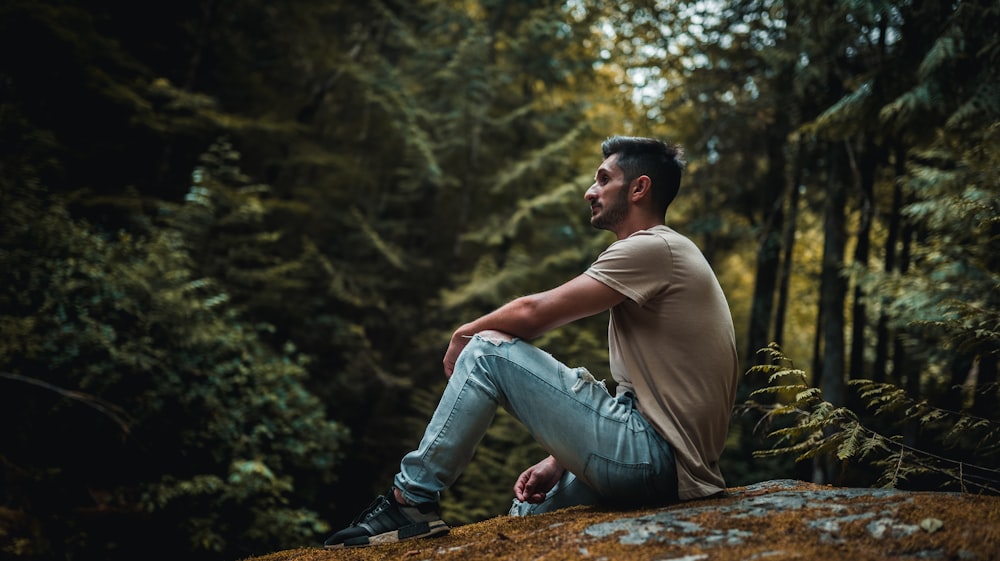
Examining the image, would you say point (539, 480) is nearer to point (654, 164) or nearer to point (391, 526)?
point (391, 526)

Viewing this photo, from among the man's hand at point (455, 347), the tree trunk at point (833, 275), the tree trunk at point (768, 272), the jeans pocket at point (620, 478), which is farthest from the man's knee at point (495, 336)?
the tree trunk at point (768, 272)

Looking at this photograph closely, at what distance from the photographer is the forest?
5.56 m

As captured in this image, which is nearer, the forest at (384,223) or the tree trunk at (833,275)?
the forest at (384,223)

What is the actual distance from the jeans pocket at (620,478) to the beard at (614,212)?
3.41 ft

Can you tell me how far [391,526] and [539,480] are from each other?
0.77m

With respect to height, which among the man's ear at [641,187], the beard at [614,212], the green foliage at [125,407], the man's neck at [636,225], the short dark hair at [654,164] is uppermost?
the short dark hair at [654,164]

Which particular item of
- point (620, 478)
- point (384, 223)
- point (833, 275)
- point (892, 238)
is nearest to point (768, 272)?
point (892, 238)

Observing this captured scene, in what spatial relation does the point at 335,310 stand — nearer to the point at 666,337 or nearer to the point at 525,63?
the point at 525,63

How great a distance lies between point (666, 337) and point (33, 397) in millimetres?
6366

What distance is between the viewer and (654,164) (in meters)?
2.80

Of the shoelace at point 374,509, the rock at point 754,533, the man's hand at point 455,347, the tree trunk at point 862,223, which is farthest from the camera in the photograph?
the tree trunk at point 862,223

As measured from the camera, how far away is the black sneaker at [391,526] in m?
2.46

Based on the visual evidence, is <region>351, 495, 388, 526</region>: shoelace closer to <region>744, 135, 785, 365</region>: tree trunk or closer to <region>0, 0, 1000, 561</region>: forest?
<region>0, 0, 1000, 561</region>: forest

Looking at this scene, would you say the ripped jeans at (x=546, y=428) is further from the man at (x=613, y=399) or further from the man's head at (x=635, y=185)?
the man's head at (x=635, y=185)
